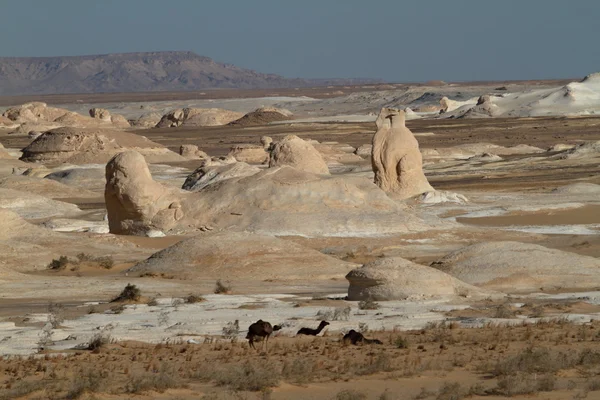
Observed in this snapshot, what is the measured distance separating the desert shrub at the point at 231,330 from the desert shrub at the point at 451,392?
3.75 meters

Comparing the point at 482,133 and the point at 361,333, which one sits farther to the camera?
the point at 482,133

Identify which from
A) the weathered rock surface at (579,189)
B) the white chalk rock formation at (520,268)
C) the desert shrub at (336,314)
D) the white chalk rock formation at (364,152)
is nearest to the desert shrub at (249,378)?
the desert shrub at (336,314)

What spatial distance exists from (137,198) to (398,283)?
9743mm

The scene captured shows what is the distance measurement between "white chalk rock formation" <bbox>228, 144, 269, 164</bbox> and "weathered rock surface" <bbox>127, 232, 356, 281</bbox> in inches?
1227

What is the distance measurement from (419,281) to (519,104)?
77.8 meters

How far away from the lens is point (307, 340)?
40.3 ft

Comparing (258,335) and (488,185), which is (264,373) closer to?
(258,335)

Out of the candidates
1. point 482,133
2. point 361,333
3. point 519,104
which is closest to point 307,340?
point 361,333

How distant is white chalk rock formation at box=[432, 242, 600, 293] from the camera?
58.0 ft

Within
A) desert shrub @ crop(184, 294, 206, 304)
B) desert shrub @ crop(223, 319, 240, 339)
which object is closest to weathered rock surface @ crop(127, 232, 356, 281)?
desert shrub @ crop(184, 294, 206, 304)

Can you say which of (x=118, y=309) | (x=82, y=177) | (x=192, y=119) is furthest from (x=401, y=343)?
(x=192, y=119)

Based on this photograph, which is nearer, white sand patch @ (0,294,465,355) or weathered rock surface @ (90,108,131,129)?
white sand patch @ (0,294,465,355)

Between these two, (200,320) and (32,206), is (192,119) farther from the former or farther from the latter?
(200,320)

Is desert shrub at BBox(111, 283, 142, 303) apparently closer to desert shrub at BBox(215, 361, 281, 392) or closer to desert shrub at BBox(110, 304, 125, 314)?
desert shrub at BBox(110, 304, 125, 314)
